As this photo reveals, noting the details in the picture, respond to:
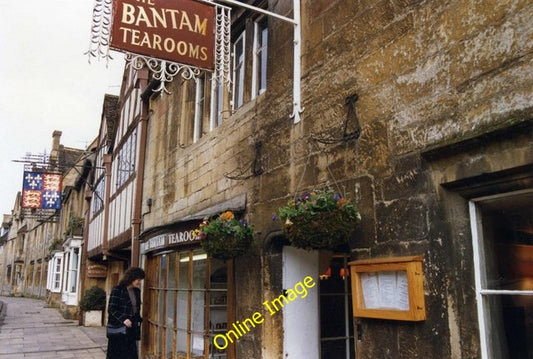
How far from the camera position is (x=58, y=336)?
1284 cm

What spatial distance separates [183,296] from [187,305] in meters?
0.24

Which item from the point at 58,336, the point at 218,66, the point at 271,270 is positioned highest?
the point at 218,66

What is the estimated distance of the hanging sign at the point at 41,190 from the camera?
24.6 meters

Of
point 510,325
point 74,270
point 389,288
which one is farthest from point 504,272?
point 74,270

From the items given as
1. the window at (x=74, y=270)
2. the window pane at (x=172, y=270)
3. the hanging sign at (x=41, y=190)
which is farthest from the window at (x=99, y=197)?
the window pane at (x=172, y=270)

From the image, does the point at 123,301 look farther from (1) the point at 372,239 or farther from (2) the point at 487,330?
(2) the point at 487,330

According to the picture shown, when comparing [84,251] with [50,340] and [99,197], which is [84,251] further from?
[50,340]

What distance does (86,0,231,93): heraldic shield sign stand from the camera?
4617 mm

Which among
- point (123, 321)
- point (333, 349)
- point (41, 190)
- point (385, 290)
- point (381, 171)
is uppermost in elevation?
point (41, 190)

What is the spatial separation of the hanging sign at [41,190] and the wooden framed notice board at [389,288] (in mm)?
24080

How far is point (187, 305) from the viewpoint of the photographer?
6.50 metres

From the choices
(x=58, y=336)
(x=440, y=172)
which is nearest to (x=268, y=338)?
(x=440, y=172)

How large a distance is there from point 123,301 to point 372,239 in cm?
358

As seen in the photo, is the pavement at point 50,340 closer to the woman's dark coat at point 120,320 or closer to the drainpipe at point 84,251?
the drainpipe at point 84,251
